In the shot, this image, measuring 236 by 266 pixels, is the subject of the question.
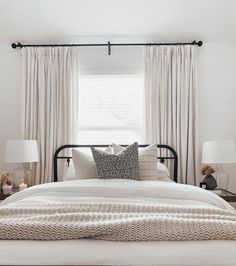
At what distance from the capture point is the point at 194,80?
3.70m

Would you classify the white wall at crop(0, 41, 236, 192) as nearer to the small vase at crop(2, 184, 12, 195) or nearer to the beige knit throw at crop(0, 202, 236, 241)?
the small vase at crop(2, 184, 12, 195)

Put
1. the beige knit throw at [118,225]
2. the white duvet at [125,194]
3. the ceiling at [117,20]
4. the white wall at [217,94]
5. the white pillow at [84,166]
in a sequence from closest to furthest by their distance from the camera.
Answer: the beige knit throw at [118,225] < the white duvet at [125,194] < the white pillow at [84,166] < the ceiling at [117,20] < the white wall at [217,94]

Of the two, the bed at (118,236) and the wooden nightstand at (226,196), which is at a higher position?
the bed at (118,236)

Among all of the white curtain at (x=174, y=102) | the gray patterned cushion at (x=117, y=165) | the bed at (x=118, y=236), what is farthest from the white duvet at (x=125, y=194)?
the white curtain at (x=174, y=102)

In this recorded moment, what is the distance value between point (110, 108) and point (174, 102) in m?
0.73

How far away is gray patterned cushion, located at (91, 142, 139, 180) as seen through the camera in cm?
286

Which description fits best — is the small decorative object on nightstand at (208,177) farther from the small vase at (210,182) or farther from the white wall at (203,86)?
the white wall at (203,86)

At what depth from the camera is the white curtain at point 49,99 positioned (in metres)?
3.69

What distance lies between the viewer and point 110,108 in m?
3.88

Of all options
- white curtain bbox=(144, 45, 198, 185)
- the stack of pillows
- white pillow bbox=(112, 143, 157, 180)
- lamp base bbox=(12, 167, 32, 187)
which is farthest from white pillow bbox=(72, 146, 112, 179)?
white curtain bbox=(144, 45, 198, 185)

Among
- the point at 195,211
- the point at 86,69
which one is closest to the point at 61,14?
the point at 86,69

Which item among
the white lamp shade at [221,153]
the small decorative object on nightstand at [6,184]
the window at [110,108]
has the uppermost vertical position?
the window at [110,108]

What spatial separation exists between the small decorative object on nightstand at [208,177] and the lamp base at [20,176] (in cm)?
181

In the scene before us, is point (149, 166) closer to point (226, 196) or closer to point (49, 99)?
point (226, 196)
